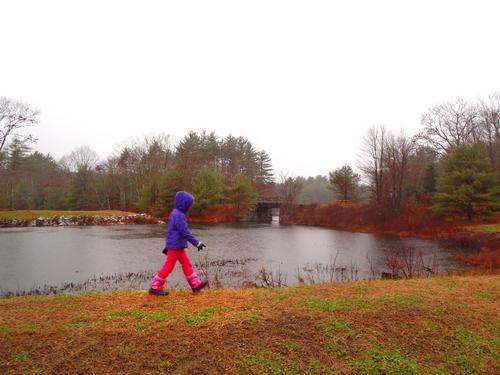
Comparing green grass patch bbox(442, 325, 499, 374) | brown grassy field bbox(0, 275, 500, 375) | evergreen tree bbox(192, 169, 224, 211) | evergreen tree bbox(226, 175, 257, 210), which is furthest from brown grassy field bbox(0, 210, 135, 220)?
green grass patch bbox(442, 325, 499, 374)

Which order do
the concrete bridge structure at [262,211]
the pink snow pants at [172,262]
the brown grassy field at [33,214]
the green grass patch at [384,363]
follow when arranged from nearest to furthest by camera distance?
the green grass patch at [384,363] < the pink snow pants at [172,262] < the brown grassy field at [33,214] < the concrete bridge structure at [262,211]

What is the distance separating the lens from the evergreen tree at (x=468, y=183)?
95.0ft

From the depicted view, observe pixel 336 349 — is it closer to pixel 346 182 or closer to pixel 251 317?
pixel 251 317

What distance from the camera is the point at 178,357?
3.80 meters

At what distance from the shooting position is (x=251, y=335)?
4.27 meters

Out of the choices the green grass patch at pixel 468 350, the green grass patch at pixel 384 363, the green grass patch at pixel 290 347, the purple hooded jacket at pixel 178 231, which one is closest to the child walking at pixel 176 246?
the purple hooded jacket at pixel 178 231

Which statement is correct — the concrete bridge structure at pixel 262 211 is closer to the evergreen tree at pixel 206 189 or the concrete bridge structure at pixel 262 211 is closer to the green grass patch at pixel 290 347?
the evergreen tree at pixel 206 189

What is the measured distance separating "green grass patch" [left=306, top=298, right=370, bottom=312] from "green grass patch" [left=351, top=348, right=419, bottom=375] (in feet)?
3.47

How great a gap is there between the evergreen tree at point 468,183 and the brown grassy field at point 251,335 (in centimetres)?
2715

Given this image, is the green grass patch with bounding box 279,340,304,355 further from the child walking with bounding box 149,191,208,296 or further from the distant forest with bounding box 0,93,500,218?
the distant forest with bounding box 0,93,500,218

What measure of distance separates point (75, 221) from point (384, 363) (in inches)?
1553

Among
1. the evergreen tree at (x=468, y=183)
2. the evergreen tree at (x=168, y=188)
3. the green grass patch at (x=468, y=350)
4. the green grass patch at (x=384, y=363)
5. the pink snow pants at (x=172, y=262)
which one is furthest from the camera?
the evergreen tree at (x=168, y=188)

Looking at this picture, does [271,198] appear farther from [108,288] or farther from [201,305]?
[201,305]

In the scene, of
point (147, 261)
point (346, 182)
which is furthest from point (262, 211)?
point (147, 261)
